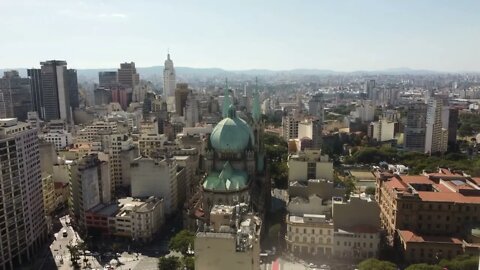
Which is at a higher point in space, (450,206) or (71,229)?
(450,206)

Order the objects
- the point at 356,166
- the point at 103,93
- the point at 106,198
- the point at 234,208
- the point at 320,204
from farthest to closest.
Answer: the point at 103,93
the point at 356,166
the point at 106,198
the point at 320,204
the point at 234,208

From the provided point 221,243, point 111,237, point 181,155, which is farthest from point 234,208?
point 181,155

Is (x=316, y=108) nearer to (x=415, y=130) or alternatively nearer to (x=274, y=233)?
(x=415, y=130)

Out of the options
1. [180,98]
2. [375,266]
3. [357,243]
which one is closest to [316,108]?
[180,98]

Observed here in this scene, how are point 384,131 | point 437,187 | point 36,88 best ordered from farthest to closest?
point 36,88 < point 384,131 < point 437,187

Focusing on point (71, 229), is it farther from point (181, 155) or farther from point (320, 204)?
point (320, 204)

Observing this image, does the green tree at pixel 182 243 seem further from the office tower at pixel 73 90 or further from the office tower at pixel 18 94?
the office tower at pixel 73 90
